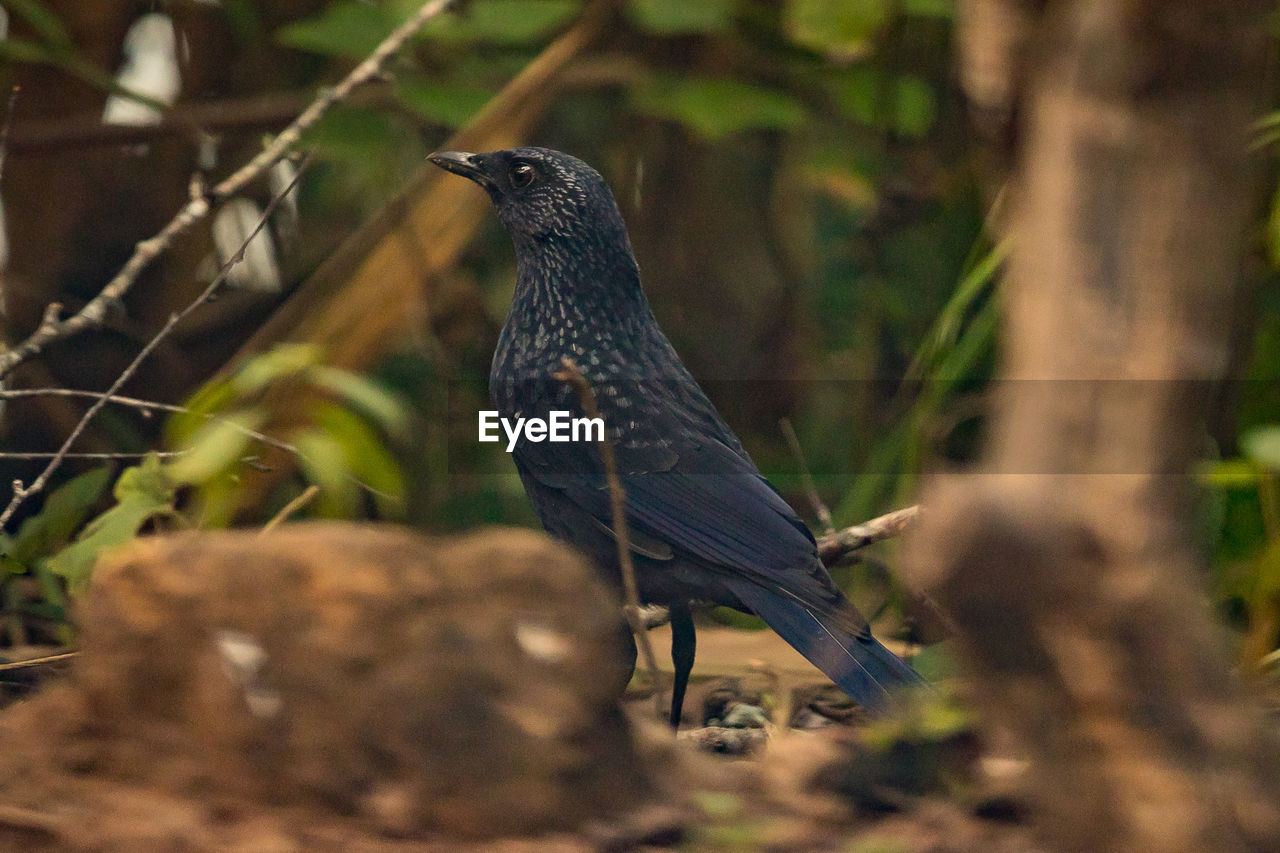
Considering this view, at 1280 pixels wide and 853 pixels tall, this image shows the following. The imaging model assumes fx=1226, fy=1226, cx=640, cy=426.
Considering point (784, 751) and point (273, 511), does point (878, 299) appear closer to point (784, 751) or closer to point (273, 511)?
point (273, 511)

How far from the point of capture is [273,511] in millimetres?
3232

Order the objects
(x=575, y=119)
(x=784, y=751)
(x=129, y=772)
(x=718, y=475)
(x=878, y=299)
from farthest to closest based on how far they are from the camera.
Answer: (x=575, y=119)
(x=878, y=299)
(x=718, y=475)
(x=784, y=751)
(x=129, y=772)

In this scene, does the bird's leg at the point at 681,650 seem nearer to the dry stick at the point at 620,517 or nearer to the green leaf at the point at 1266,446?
the dry stick at the point at 620,517

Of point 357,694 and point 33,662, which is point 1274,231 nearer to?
point 357,694

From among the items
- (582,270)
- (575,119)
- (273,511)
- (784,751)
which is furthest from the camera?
(575,119)

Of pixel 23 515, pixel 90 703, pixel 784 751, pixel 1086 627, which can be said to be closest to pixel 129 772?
pixel 90 703

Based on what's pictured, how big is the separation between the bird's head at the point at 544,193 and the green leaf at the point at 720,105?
1.06 meters

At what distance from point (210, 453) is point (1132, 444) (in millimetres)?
1769

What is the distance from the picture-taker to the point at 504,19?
3584 millimetres

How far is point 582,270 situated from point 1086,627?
4.76ft

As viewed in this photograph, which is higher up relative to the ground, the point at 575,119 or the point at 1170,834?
the point at 575,119

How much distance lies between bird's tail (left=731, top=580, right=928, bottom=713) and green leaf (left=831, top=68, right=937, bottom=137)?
2.12 metres

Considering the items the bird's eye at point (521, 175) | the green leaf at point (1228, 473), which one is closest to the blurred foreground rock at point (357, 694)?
the bird's eye at point (521, 175)

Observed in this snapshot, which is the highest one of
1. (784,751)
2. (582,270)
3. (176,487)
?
(582,270)
